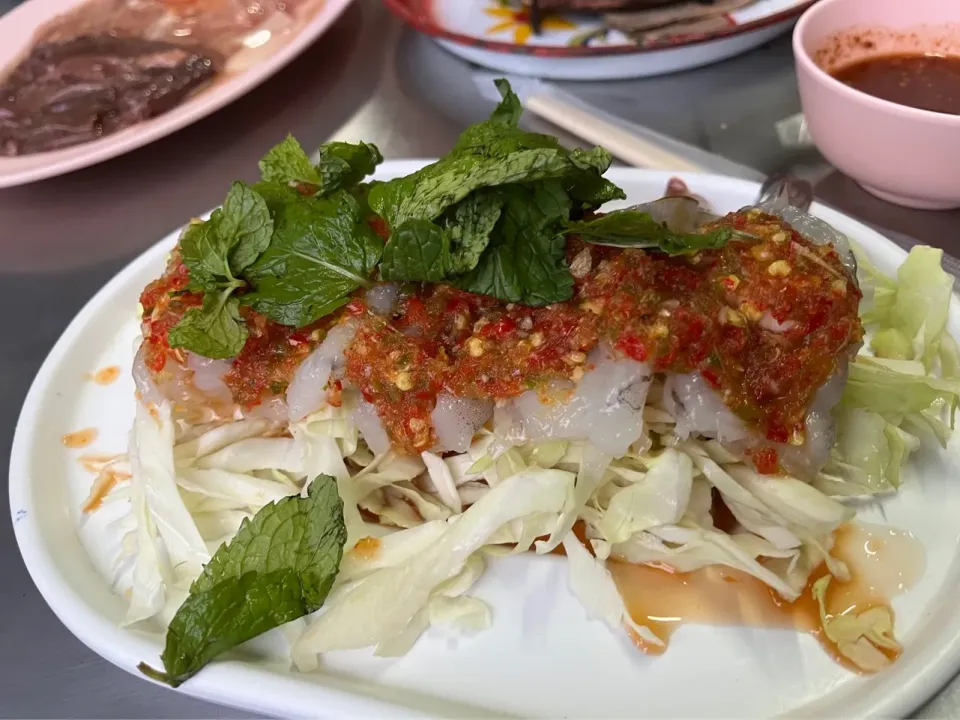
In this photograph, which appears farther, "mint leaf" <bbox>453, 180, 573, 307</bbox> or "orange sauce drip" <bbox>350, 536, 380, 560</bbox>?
"orange sauce drip" <bbox>350, 536, 380, 560</bbox>

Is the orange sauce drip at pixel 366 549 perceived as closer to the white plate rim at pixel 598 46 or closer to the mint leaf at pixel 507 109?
the mint leaf at pixel 507 109

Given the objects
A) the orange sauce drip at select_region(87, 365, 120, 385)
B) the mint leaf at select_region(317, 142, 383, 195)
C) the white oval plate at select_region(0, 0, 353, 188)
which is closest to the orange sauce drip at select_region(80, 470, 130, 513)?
the orange sauce drip at select_region(87, 365, 120, 385)

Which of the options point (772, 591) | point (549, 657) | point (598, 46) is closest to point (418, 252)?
point (549, 657)

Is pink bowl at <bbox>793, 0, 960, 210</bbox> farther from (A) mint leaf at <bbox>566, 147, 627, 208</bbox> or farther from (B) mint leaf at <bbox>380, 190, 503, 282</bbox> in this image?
(B) mint leaf at <bbox>380, 190, 503, 282</bbox>

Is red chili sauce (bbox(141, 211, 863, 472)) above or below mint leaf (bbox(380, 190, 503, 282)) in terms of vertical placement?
below

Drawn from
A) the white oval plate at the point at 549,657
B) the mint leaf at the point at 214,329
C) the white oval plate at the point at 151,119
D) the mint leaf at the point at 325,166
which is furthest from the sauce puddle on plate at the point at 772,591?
the white oval plate at the point at 151,119

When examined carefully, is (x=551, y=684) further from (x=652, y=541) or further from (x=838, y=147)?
(x=838, y=147)
